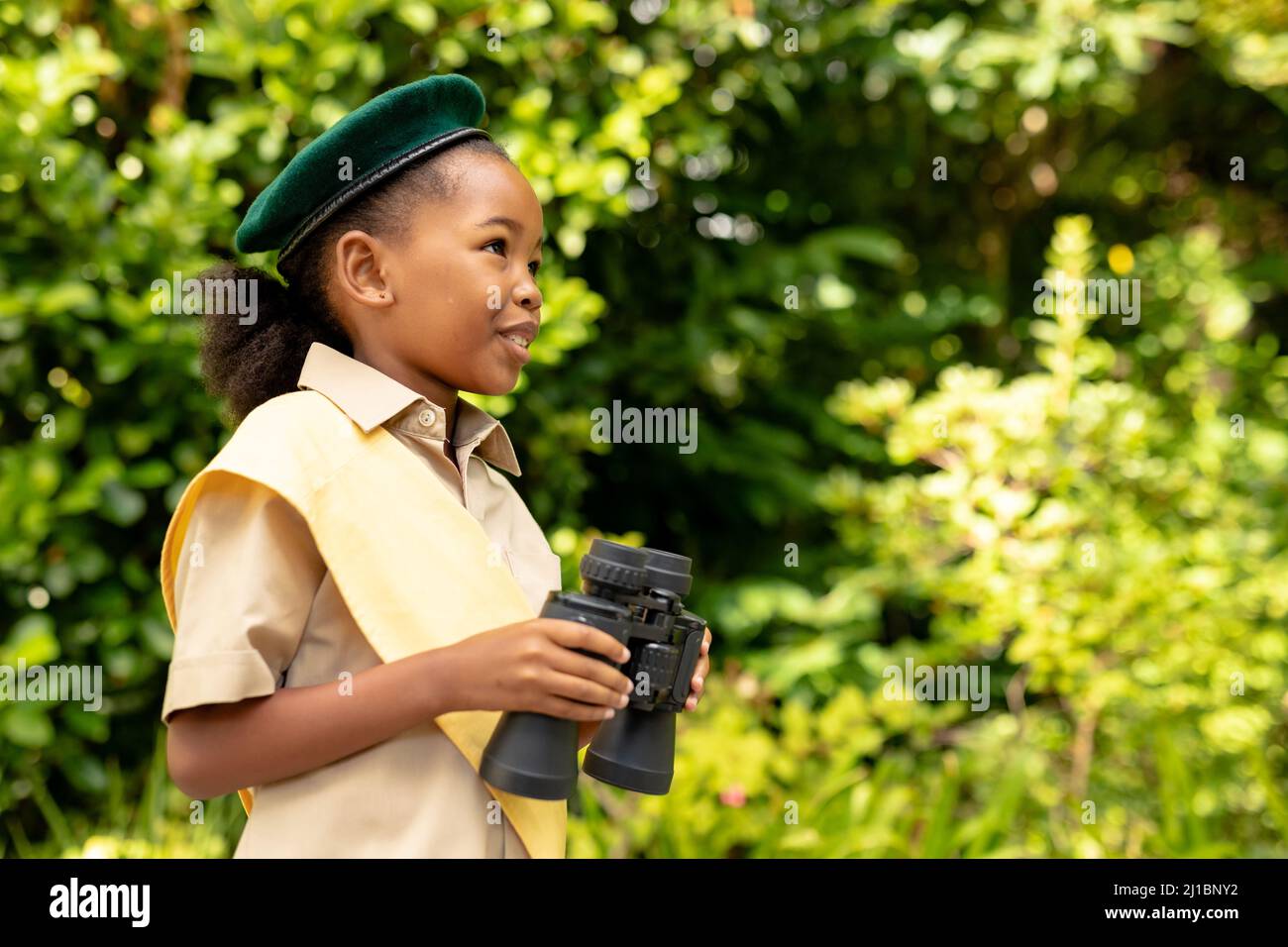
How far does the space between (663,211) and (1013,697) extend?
187cm

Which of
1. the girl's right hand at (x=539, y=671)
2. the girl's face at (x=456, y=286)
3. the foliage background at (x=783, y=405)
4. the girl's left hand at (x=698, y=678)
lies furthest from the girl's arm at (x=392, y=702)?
the foliage background at (x=783, y=405)

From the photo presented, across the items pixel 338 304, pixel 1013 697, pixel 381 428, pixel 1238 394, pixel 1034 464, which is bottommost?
pixel 1013 697

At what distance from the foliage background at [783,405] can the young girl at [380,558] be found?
1.49 metres

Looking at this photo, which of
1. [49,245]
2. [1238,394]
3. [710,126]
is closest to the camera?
[49,245]

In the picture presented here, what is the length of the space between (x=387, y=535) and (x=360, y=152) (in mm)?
452

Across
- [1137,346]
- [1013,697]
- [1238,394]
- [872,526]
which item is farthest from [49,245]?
[1238,394]

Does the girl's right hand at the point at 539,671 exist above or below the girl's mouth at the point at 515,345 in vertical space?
below

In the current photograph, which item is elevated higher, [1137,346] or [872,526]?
[1137,346]

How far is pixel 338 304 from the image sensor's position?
4.53ft

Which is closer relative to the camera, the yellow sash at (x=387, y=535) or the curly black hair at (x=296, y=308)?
the yellow sash at (x=387, y=535)

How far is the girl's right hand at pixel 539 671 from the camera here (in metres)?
1.10

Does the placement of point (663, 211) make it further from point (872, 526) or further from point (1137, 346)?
point (1137, 346)

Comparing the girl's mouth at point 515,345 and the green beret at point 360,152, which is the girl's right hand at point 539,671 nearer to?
the girl's mouth at point 515,345

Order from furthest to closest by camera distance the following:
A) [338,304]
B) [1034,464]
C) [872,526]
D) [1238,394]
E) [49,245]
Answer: [1238,394]
[872,526]
[1034,464]
[49,245]
[338,304]
